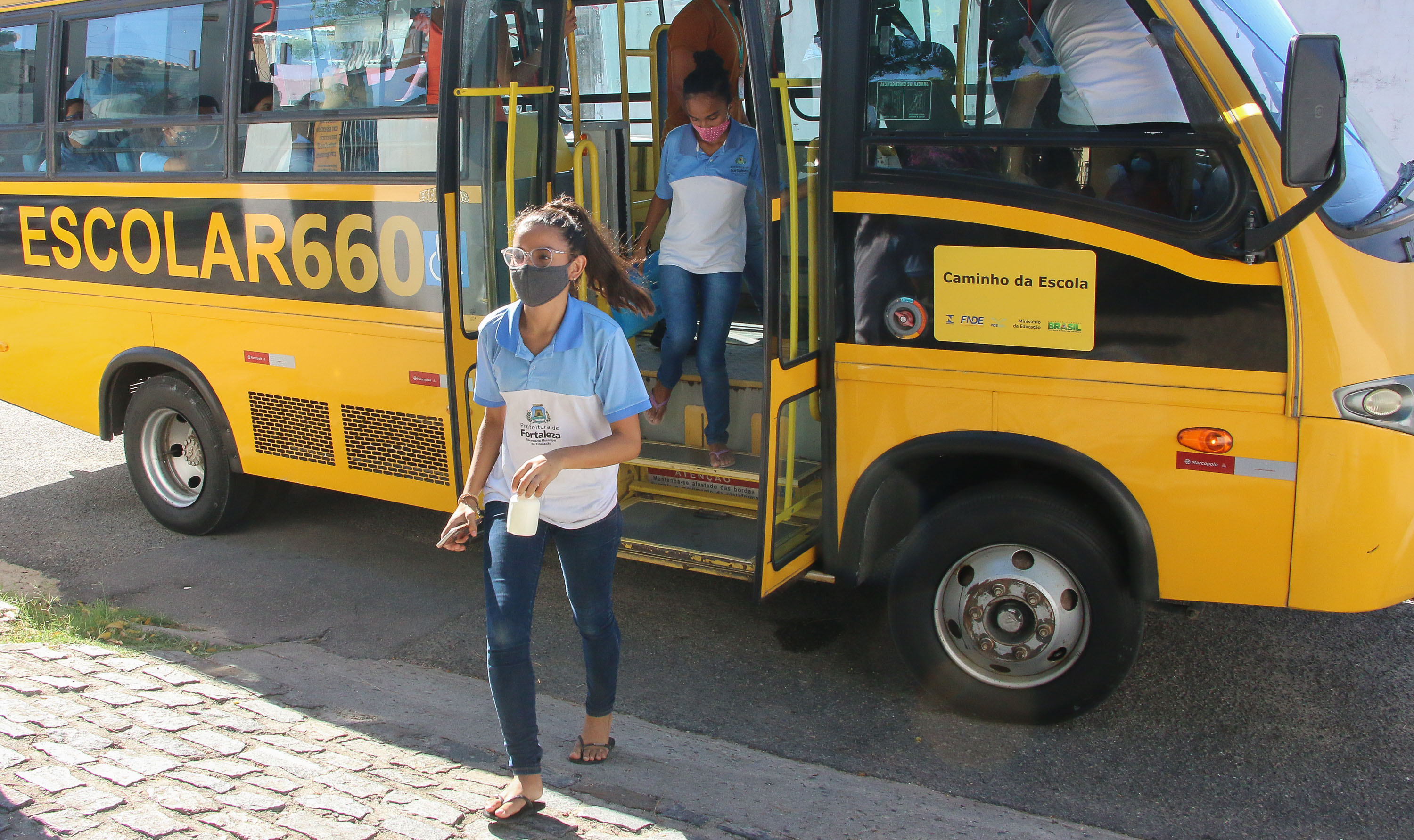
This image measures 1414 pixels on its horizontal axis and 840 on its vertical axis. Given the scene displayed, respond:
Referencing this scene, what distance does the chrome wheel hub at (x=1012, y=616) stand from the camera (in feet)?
12.6

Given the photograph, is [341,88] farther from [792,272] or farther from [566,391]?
[566,391]

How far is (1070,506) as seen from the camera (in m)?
3.80

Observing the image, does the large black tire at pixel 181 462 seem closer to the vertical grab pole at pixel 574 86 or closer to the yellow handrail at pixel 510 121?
the yellow handrail at pixel 510 121

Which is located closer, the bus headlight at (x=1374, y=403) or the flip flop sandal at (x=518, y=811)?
the flip flop sandal at (x=518, y=811)

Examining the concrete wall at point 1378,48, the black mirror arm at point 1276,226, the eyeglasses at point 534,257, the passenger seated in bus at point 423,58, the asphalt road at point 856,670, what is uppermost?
the concrete wall at point 1378,48

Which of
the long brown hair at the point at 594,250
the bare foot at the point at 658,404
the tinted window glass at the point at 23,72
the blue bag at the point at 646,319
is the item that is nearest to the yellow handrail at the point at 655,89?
Result: the blue bag at the point at 646,319

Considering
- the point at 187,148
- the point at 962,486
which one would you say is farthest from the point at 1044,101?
the point at 187,148

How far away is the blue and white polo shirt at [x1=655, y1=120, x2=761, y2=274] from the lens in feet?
15.4

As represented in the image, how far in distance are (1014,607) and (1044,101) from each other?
1.71 meters

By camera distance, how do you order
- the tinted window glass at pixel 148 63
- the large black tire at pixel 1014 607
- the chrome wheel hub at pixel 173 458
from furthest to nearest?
the chrome wheel hub at pixel 173 458
the tinted window glass at pixel 148 63
the large black tire at pixel 1014 607

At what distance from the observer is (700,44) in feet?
18.9

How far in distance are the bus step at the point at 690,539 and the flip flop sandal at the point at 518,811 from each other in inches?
51.9

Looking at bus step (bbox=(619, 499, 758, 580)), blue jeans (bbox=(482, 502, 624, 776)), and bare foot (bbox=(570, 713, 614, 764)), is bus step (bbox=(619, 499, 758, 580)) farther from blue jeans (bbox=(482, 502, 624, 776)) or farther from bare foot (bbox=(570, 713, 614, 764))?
blue jeans (bbox=(482, 502, 624, 776))

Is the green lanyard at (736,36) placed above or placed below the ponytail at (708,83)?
above
